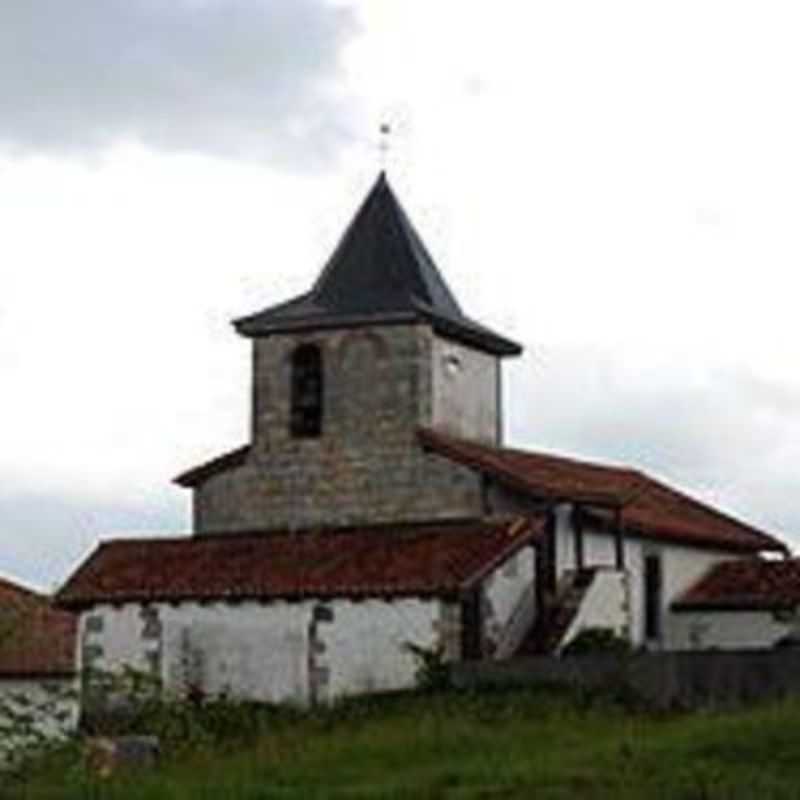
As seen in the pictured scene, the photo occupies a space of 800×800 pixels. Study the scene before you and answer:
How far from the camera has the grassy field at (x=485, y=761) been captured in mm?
19391

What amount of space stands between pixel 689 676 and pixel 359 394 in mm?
→ 12083

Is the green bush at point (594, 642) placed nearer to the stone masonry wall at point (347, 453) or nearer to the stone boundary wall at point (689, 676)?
the stone masonry wall at point (347, 453)

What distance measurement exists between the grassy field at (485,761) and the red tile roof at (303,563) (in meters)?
7.20

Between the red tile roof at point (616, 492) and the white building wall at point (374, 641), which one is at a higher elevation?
the red tile roof at point (616, 492)

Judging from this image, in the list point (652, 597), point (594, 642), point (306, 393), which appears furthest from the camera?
point (652, 597)

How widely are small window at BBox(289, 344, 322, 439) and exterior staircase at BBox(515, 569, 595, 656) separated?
5948 millimetres

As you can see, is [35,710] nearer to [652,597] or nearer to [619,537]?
[619,537]

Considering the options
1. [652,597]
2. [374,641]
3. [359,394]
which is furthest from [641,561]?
[374,641]

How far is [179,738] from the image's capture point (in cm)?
2166

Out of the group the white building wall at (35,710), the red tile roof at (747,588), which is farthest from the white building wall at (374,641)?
the white building wall at (35,710)

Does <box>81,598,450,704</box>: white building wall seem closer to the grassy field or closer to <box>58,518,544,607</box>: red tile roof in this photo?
<box>58,518,544,607</box>: red tile roof

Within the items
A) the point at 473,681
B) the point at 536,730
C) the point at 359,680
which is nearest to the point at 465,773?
the point at 536,730

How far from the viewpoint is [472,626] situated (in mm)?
35594

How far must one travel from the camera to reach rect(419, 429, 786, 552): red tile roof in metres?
38.2
